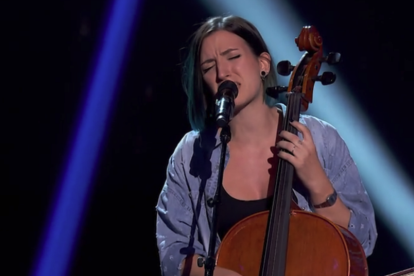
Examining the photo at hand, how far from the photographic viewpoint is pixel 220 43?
1727mm

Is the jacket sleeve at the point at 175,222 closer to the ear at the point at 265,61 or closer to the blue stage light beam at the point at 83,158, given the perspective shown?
the ear at the point at 265,61

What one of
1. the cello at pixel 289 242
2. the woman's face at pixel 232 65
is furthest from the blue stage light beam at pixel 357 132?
the cello at pixel 289 242

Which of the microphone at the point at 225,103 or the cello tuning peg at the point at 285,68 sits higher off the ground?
the cello tuning peg at the point at 285,68

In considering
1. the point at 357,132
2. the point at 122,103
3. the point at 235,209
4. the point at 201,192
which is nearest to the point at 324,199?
the point at 235,209

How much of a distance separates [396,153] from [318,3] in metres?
0.81

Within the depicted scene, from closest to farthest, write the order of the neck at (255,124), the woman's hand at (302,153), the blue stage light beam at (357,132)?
the woman's hand at (302,153), the neck at (255,124), the blue stage light beam at (357,132)

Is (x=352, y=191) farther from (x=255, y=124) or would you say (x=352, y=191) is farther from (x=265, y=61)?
(x=265, y=61)

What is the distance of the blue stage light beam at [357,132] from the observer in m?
2.51

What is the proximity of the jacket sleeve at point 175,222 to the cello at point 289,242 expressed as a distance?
0.28 m

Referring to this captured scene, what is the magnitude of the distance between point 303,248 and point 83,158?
1593 mm

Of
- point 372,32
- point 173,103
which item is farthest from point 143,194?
point 372,32

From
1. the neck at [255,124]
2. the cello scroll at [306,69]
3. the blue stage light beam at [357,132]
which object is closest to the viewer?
the cello scroll at [306,69]

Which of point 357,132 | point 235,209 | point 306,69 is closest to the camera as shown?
point 306,69

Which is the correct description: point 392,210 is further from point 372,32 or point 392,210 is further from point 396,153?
point 372,32
